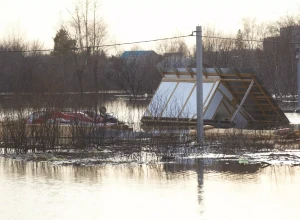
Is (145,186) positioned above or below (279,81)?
below

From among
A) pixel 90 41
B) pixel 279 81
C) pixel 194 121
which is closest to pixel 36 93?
pixel 194 121

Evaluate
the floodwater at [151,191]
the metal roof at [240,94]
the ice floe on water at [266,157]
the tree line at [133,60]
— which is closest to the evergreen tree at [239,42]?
the tree line at [133,60]

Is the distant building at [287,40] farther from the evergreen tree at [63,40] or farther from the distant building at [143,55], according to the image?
the distant building at [143,55]

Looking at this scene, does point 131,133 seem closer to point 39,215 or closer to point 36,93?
point 36,93

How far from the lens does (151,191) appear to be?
12992 millimetres

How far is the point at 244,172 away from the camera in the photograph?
15180 mm

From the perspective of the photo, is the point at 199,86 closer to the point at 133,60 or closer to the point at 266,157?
the point at 266,157

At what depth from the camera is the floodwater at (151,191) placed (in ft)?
36.0

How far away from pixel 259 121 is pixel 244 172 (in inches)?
527

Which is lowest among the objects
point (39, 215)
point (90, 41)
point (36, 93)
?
point (39, 215)

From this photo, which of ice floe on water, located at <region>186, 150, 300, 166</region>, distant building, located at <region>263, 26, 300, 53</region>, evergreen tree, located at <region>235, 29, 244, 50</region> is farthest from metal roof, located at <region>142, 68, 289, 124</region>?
evergreen tree, located at <region>235, 29, 244, 50</region>

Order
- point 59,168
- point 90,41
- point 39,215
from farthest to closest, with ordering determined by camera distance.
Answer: point 90,41 < point 59,168 < point 39,215

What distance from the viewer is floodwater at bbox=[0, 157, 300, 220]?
11.0 m

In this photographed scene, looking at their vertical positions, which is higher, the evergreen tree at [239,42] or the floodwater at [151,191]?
the evergreen tree at [239,42]
